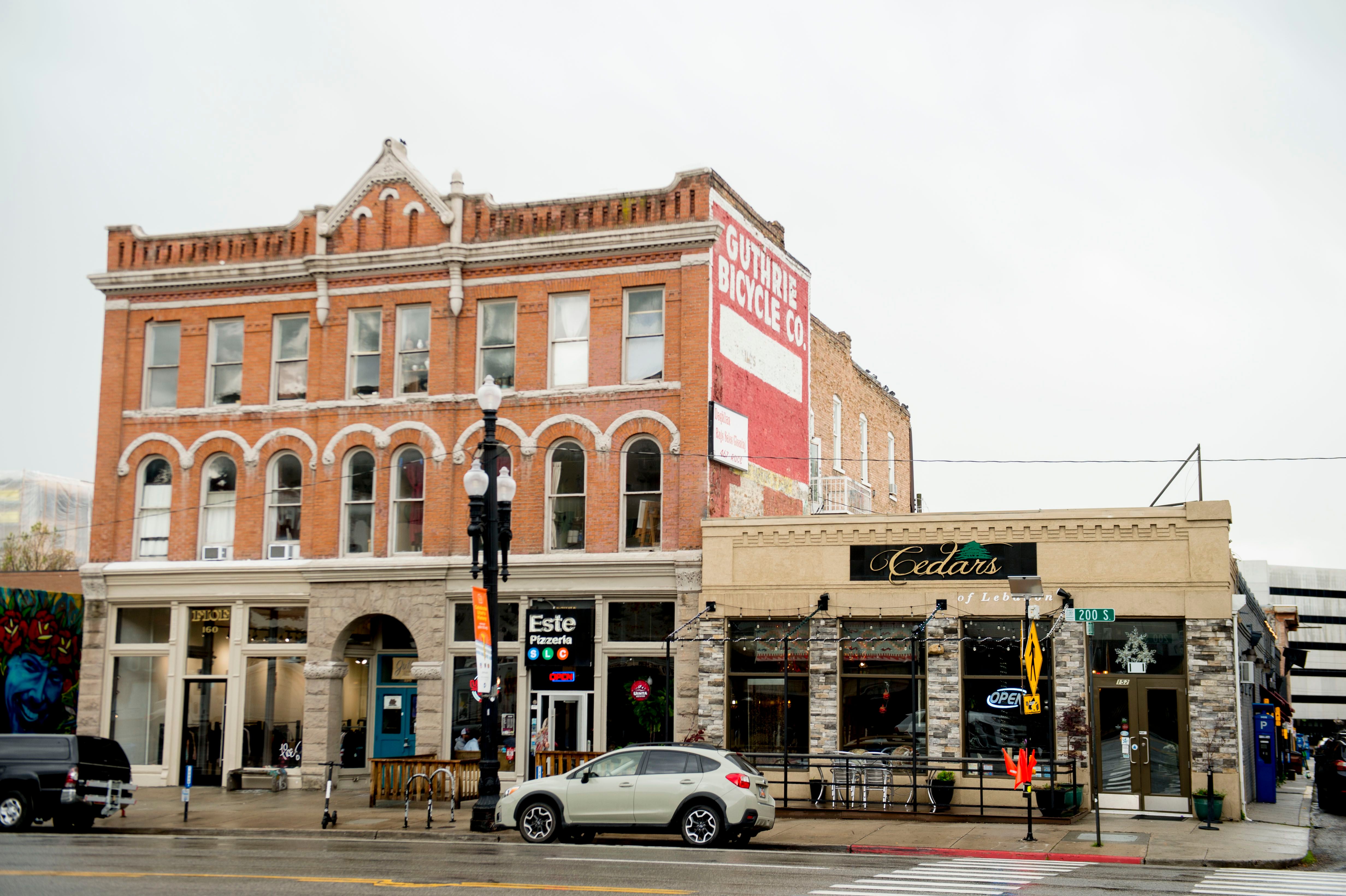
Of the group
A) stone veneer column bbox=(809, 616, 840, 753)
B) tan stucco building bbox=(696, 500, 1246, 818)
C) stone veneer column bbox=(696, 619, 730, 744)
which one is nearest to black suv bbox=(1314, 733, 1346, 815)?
tan stucco building bbox=(696, 500, 1246, 818)

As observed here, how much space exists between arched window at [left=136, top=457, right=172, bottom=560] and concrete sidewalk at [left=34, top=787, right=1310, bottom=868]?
7.40m

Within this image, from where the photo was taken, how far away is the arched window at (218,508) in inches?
1277

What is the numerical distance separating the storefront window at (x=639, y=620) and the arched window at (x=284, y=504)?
26.8 feet

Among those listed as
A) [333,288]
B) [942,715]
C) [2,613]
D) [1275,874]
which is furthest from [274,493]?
[1275,874]

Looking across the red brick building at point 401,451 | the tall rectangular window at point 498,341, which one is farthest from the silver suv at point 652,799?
the tall rectangular window at point 498,341

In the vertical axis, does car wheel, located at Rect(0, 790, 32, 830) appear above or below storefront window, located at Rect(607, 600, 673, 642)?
below

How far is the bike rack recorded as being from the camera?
22828 millimetres

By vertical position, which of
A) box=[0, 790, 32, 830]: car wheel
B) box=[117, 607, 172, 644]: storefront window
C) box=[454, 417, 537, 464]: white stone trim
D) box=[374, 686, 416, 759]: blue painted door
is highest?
box=[454, 417, 537, 464]: white stone trim

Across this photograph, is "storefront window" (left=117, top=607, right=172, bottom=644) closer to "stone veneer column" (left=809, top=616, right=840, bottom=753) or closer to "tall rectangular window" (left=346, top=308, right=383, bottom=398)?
"tall rectangular window" (left=346, top=308, right=383, bottom=398)

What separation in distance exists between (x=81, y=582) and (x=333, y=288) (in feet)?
31.7

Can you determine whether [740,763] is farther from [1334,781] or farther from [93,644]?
[93,644]

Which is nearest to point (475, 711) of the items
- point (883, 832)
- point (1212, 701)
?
point (883, 832)

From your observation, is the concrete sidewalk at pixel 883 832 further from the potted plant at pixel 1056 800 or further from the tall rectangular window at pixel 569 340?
the tall rectangular window at pixel 569 340

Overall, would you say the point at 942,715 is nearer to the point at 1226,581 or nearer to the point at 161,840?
the point at 1226,581
